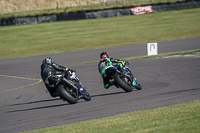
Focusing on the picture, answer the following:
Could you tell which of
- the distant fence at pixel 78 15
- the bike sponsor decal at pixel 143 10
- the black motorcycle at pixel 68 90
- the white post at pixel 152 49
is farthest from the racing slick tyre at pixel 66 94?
the bike sponsor decal at pixel 143 10

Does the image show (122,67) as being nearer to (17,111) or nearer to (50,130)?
(17,111)

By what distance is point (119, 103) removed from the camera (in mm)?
9477

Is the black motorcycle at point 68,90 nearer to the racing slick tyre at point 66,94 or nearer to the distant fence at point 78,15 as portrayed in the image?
the racing slick tyre at point 66,94

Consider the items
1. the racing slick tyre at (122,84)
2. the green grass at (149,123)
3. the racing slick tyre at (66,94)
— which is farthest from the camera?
the racing slick tyre at (122,84)

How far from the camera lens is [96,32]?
1426 inches

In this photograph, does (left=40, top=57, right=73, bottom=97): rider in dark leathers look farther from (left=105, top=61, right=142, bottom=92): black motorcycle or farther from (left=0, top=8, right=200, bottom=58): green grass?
(left=0, top=8, right=200, bottom=58): green grass

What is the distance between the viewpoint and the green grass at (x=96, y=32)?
3117 cm

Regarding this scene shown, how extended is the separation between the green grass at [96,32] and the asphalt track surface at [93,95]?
1218 centimetres

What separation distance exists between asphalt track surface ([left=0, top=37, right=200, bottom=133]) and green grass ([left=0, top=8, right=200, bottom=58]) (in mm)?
12175

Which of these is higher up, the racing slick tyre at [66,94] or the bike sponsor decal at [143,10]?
the bike sponsor decal at [143,10]

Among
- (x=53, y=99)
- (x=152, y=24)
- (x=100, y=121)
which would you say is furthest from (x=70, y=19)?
(x=100, y=121)

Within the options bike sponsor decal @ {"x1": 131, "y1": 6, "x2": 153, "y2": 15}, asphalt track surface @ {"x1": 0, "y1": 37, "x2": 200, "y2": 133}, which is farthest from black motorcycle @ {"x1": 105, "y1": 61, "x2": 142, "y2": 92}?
bike sponsor decal @ {"x1": 131, "y1": 6, "x2": 153, "y2": 15}

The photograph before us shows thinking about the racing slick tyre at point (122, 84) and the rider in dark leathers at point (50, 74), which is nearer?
the rider in dark leathers at point (50, 74)

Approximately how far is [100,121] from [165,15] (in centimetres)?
3490
